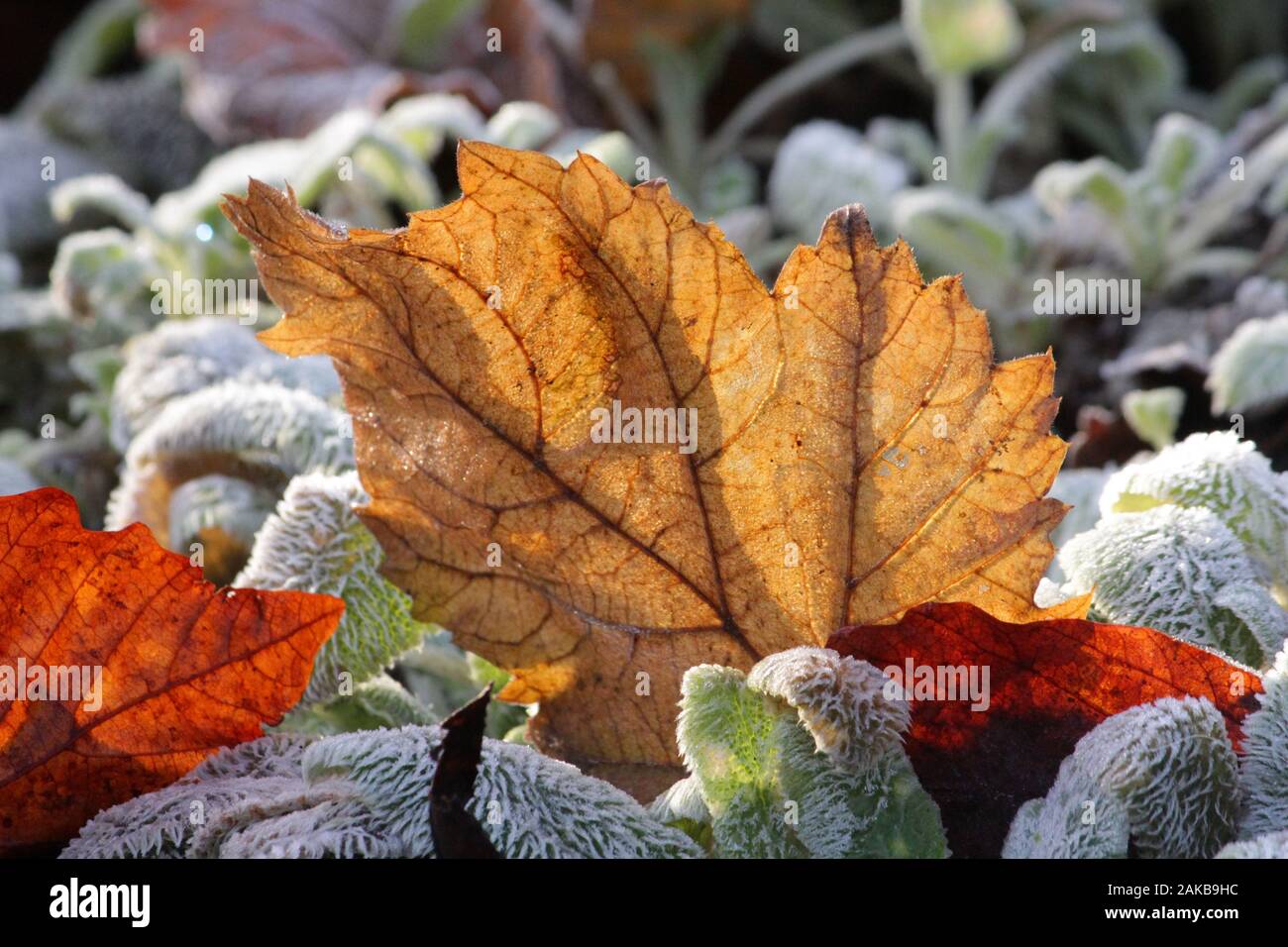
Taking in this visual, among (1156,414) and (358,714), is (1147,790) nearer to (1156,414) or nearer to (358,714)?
(358,714)

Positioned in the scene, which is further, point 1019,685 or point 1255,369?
point 1255,369

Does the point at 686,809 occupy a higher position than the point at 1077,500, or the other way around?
the point at 1077,500

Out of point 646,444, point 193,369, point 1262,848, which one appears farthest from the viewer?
point 193,369

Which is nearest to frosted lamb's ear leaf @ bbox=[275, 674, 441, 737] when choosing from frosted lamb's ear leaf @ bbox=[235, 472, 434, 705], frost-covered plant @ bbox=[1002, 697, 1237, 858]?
frosted lamb's ear leaf @ bbox=[235, 472, 434, 705]

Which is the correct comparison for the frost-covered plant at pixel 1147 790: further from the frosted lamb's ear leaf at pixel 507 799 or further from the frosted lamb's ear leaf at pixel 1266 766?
Result: the frosted lamb's ear leaf at pixel 507 799

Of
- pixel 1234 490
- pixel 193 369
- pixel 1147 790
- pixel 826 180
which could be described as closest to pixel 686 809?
pixel 1147 790

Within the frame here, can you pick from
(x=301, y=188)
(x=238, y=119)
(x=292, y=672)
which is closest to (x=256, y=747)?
(x=292, y=672)
